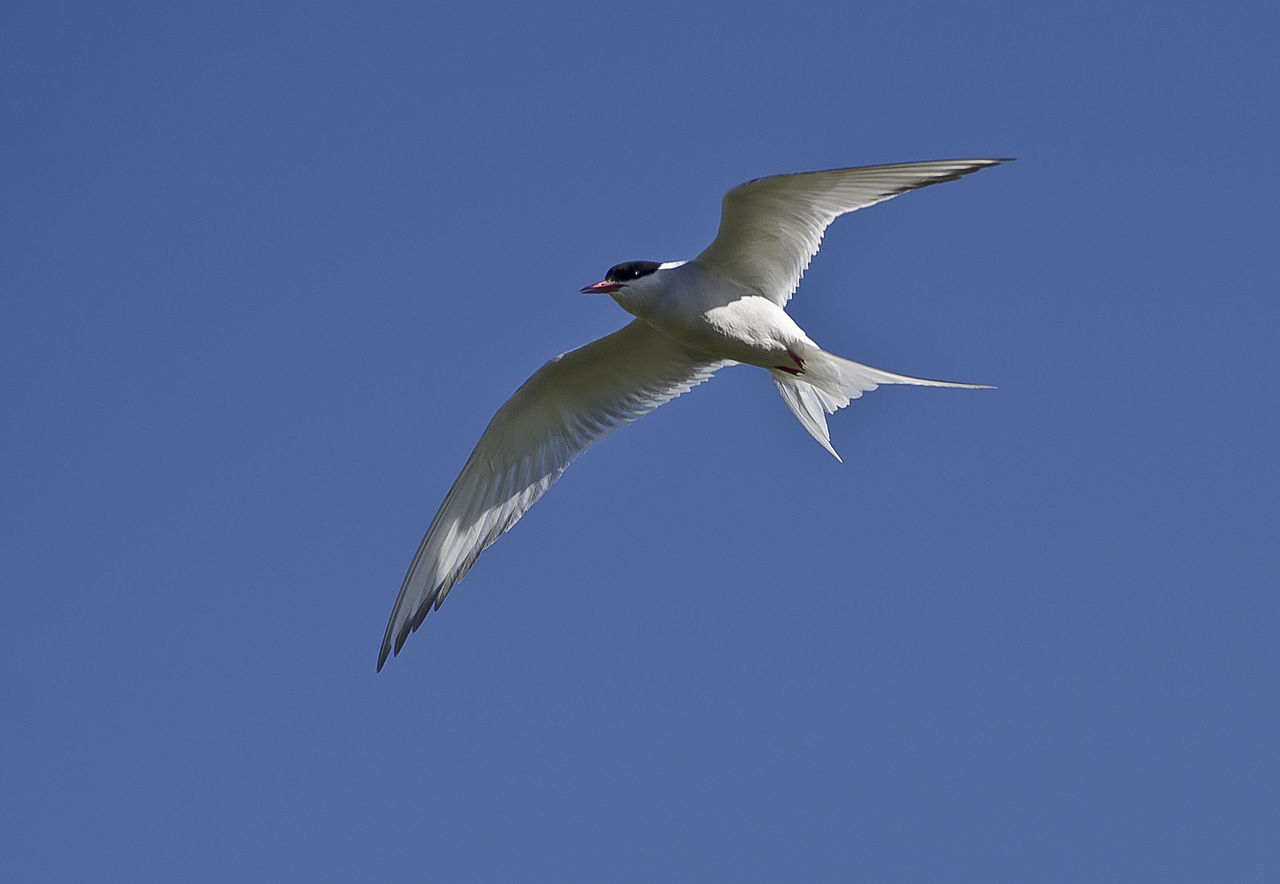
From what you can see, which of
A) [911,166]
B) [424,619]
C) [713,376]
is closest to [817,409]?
[713,376]

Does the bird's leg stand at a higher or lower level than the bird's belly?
lower

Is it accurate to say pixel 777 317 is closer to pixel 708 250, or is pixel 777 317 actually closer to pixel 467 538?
pixel 708 250

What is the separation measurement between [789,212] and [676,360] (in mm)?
1698

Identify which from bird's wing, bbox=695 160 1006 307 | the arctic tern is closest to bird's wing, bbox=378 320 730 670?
the arctic tern

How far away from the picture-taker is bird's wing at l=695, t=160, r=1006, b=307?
27.9 feet

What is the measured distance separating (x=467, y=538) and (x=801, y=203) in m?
3.38

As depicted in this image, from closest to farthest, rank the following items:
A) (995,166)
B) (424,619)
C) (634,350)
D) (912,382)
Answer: (995,166)
(912,382)
(424,619)
(634,350)

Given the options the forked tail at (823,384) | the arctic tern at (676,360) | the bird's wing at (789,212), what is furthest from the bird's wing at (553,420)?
the bird's wing at (789,212)

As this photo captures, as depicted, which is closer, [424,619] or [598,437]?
[424,619]

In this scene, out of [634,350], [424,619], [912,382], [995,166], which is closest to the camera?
[995,166]

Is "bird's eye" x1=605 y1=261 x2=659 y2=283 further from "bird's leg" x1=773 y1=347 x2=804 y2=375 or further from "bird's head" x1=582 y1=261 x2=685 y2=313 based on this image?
"bird's leg" x1=773 y1=347 x2=804 y2=375

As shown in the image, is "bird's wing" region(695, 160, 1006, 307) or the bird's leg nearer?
"bird's wing" region(695, 160, 1006, 307)

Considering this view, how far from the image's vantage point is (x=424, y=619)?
974cm

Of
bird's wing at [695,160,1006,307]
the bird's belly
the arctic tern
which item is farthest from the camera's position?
the bird's belly
